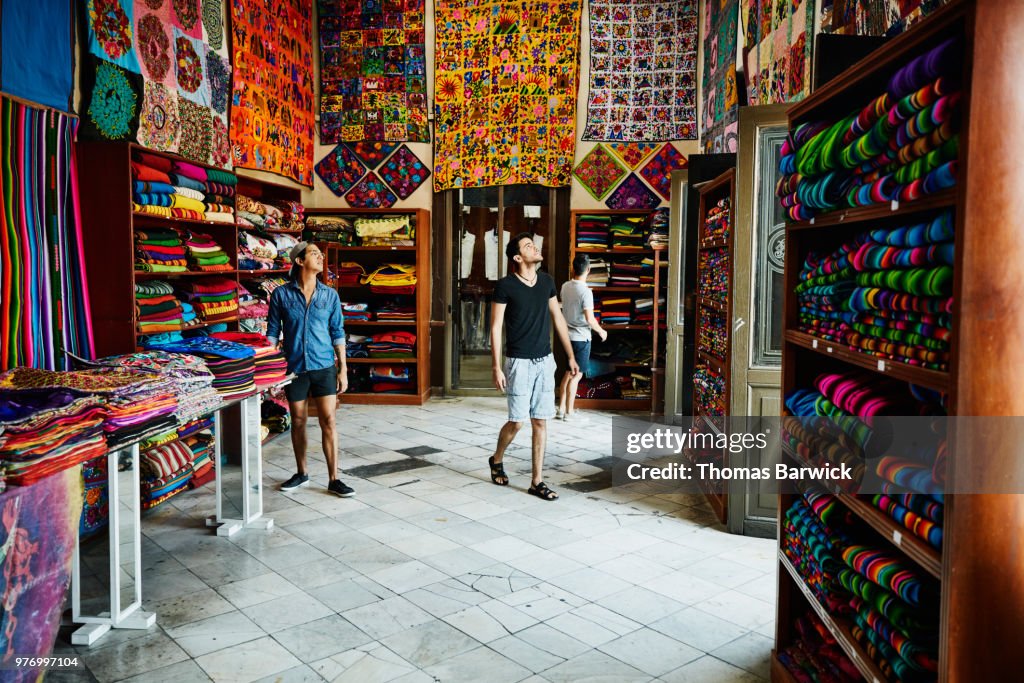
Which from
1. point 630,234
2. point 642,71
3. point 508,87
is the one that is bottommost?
point 630,234

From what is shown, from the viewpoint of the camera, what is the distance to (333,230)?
834 centimetres

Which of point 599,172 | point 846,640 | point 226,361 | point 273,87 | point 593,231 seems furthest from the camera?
point 599,172

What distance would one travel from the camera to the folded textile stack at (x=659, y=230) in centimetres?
773

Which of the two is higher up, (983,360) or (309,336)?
(983,360)

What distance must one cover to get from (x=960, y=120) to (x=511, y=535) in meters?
3.20

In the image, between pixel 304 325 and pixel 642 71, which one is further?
pixel 642 71

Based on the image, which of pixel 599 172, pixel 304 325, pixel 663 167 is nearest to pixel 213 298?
pixel 304 325

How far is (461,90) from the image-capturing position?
8.49 m

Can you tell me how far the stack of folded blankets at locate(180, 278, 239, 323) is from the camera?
5285 mm

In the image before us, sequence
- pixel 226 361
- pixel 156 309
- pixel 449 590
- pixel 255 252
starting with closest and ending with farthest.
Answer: pixel 449 590 → pixel 226 361 → pixel 156 309 → pixel 255 252

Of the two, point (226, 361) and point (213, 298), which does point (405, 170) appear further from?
point (226, 361)

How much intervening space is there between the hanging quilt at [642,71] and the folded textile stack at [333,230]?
9.06ft

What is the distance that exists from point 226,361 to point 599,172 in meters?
5.42

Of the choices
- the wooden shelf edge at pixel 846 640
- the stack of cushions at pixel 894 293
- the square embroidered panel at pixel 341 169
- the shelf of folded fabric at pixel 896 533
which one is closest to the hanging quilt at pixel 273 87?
the square embroidered panel at pixel 341 169
